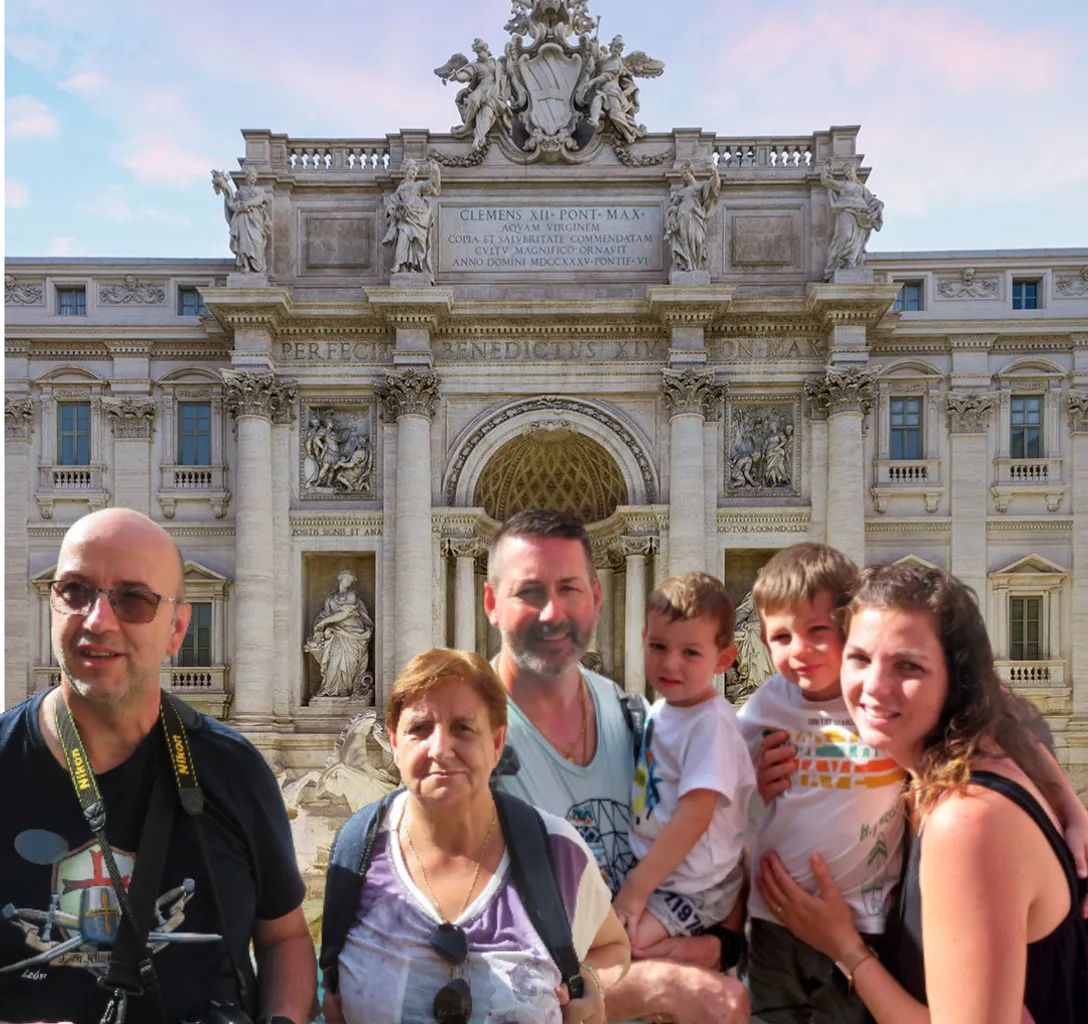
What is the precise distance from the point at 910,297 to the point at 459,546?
39.8ft

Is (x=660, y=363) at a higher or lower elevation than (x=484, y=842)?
higher

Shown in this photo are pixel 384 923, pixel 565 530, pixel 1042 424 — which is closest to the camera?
pixel 384 923

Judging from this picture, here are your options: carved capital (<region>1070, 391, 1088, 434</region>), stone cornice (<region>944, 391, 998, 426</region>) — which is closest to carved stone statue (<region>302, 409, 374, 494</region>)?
stone cornice (<region>944, 391, 998, 426</region>)

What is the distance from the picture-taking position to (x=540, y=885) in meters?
3.32

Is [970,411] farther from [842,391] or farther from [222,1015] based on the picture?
[222,1015]

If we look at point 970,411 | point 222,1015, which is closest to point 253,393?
point 970,411

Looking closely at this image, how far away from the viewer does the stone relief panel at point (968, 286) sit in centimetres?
2289

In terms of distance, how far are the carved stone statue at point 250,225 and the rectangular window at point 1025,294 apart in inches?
687

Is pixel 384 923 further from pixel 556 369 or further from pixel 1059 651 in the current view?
pixel 1059 651

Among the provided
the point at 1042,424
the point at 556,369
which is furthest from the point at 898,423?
the point at 556,369

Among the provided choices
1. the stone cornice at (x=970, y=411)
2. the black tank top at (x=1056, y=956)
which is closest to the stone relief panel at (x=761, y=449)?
the stone cornice at (x=970, y=411)

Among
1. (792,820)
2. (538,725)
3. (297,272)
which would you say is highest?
(297,272)

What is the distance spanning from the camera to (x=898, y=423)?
74.5 feet

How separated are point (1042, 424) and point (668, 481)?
352 inches
